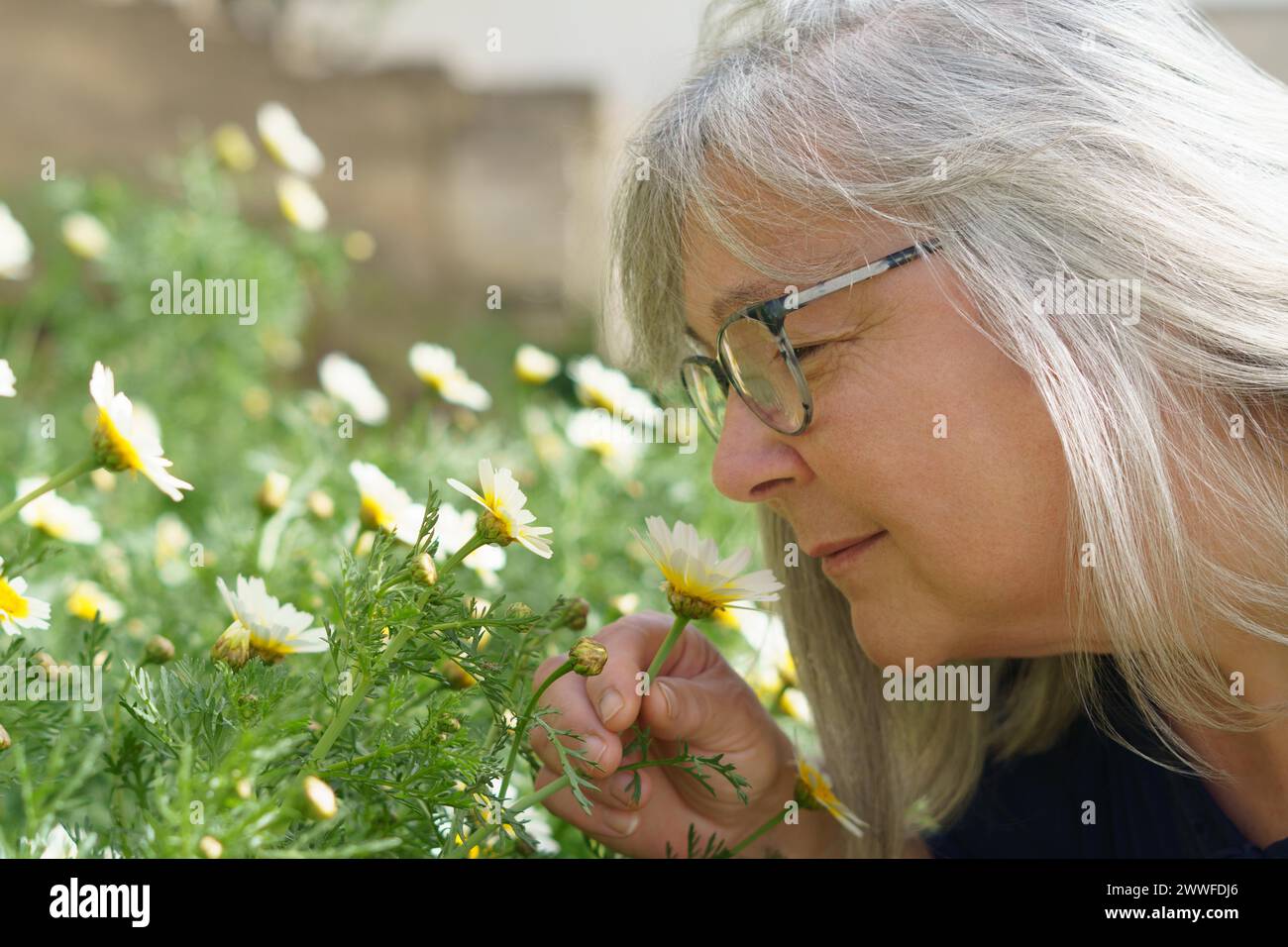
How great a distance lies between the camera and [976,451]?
3.18 feet

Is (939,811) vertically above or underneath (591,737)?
underneath

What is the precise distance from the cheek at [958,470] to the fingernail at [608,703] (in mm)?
246

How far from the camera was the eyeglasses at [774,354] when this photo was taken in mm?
982

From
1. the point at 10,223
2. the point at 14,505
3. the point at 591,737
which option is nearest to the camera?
the point at 14,505

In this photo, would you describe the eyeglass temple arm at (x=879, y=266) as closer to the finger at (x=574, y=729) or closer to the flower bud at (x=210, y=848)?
the finger at (x=574, y=729)

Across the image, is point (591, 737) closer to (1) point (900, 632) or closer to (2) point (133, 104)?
(1) point (900, 632)

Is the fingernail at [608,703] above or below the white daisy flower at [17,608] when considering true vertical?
below

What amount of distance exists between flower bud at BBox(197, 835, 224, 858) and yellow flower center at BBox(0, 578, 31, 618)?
0.23 metres

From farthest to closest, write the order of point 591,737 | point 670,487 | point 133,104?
point 133,104, point 670,487, point 591,737

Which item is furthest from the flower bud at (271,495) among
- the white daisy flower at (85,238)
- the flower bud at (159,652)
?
the white daisy flower at (85,238)

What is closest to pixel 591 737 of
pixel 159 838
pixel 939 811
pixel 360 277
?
pixel 159 838

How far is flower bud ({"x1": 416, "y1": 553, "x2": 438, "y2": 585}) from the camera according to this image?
79cm

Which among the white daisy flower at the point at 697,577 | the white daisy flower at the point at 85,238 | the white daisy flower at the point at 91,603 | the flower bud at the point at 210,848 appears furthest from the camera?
the white daisy flower at the point at 85,238
